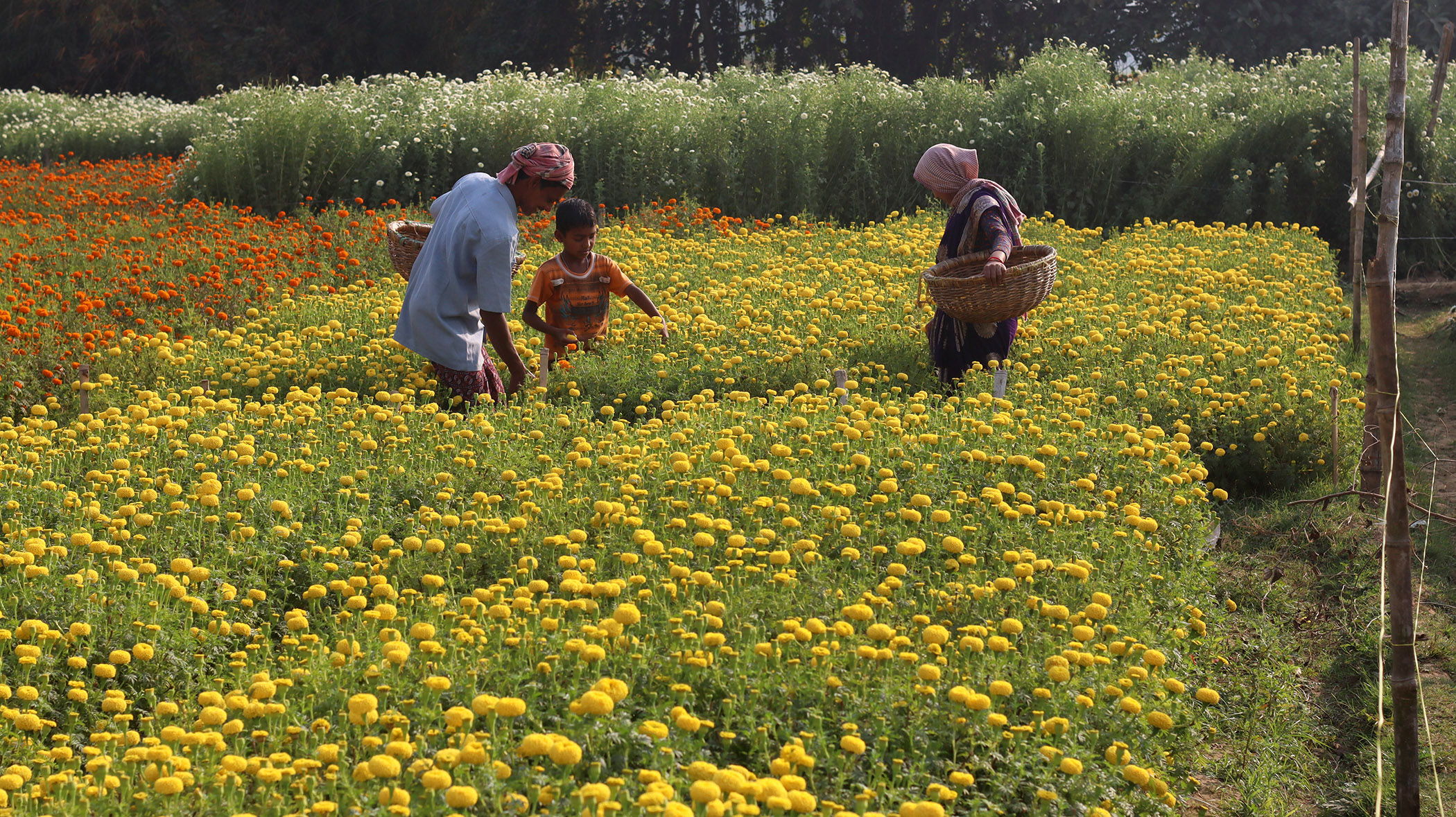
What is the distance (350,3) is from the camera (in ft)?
103

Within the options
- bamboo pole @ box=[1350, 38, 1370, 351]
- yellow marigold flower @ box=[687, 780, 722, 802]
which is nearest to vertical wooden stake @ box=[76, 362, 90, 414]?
yellow marigold flower @ box=[687, 780, 722, 802]

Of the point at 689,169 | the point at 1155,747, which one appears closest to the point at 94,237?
the point at 689,169

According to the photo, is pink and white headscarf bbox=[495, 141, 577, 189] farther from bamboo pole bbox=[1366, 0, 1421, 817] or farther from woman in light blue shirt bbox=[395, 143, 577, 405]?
bamboo pole bbox=[1366, 0, 1421, 817]

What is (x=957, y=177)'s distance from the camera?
692 cm

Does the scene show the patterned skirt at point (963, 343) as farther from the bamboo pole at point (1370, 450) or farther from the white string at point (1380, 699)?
the white string at point (1380, 699)

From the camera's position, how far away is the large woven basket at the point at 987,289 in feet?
21.0

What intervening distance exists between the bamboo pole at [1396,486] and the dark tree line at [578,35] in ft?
87.3

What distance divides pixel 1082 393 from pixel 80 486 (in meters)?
4.38

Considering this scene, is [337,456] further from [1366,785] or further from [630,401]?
[1366,785]

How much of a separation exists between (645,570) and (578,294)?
326cm

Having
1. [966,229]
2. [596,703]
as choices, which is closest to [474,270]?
[966,229]

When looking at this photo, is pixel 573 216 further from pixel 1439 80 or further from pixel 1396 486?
pixel 1439 80

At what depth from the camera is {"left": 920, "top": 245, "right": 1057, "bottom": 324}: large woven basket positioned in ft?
21.0

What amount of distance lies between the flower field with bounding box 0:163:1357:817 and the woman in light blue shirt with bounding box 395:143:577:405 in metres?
0.40
